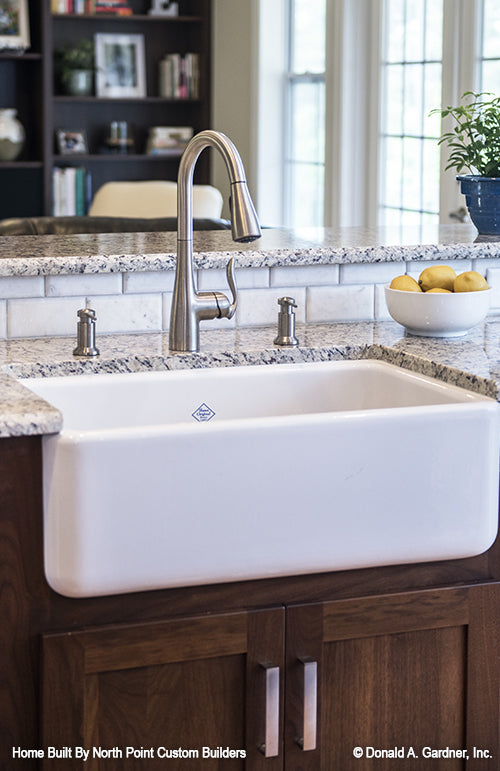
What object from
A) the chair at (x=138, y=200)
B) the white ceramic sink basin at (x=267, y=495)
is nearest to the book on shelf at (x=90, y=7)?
the chair at (x=138, y=200)

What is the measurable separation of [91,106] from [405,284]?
14.6 ft

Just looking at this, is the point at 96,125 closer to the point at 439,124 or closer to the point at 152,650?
the point at 439,124

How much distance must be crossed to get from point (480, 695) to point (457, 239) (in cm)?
Result: 100

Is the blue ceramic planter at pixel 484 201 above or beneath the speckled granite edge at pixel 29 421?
above

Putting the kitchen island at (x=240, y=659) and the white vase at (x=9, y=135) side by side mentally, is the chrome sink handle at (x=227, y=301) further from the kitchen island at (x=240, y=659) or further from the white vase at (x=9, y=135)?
the white vase at (x=9, y=135)

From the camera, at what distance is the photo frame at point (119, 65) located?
585 centimetres

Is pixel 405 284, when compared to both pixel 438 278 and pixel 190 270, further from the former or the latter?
pixel 190 270

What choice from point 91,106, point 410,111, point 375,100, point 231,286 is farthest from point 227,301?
point 91,106

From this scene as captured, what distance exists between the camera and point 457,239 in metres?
2.22

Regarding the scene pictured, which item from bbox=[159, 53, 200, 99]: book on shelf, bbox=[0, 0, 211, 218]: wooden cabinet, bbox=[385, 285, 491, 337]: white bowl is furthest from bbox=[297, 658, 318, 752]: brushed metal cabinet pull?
bbox=[159, 53, 200, 99]: book on shelf

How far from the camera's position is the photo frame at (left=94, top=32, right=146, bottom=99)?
585 cm

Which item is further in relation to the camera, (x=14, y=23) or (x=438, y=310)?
(x=14, y=23)

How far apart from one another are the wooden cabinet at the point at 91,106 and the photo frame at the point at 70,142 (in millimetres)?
34

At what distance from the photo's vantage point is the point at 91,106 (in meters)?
6.00
